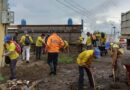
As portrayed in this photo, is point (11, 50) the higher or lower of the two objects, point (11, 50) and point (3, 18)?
→ the lower

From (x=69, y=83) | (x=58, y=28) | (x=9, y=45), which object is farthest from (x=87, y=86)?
(x=58, y=28)

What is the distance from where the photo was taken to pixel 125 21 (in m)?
24.8

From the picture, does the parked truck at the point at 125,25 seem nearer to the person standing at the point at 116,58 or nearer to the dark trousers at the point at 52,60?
the person standing at the point at 116,58

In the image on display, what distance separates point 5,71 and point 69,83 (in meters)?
4.83

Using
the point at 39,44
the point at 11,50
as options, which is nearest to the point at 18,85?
the point at 11,50

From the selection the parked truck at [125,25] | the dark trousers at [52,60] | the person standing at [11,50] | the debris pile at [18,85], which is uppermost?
the parked truck at [125,25]

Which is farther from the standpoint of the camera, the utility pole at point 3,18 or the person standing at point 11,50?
the utility pole at point 3,18

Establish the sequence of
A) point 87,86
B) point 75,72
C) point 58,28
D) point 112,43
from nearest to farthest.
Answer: point 87,86 < point 112,43 < point 75,72 < point 58,28

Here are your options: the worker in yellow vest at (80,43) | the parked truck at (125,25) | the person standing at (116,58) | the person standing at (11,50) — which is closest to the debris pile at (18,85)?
the person standing at (11,50)

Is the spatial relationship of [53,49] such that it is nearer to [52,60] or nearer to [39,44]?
[52,60]

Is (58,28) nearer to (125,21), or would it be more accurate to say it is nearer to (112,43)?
(125,21)

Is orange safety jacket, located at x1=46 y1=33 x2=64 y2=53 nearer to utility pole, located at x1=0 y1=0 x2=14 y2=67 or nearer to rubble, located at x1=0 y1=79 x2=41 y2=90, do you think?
rubble, located at x1=0 y1=79 x2=41 y2=90

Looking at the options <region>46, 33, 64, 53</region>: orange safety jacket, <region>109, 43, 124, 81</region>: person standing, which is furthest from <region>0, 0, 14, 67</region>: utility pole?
<region>109, 43, 124, 81</region>: person standing

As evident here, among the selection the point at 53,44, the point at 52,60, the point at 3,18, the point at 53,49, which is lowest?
the point at 52,60
